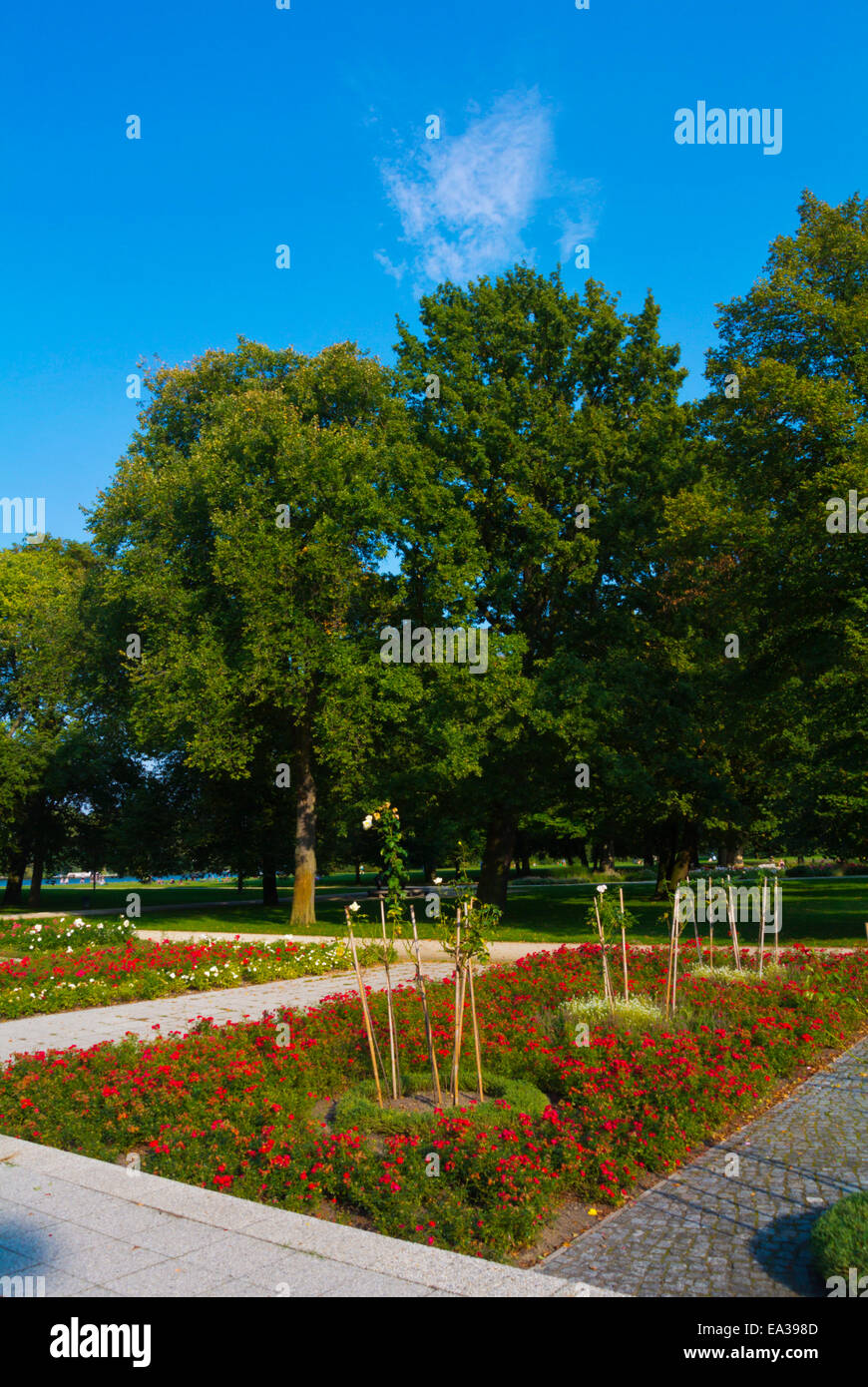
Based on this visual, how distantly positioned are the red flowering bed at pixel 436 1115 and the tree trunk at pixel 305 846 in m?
14.8

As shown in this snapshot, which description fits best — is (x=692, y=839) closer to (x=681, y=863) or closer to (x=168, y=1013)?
(x=681, y=863)

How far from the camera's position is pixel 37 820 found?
3656 cm

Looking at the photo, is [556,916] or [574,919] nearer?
[574,919]

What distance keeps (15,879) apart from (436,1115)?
3630cm

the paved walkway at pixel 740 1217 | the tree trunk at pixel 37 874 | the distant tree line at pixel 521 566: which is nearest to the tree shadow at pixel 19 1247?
the paved walkway at pixel 740 1217

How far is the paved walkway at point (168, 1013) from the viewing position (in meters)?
10.7

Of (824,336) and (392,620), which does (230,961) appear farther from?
(824,336)

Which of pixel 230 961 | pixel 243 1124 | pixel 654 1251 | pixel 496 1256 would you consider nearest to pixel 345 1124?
pixel 243 1124

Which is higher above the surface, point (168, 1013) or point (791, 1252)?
point (791, 1252)

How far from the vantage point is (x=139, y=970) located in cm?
1476

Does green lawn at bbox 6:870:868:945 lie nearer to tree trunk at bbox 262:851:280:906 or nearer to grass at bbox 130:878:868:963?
grass at bbox 130:878:868:963

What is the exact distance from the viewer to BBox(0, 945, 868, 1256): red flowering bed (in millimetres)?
5430

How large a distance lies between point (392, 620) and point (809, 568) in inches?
410

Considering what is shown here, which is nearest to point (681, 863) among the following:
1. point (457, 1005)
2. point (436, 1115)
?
point (457, 1005)
